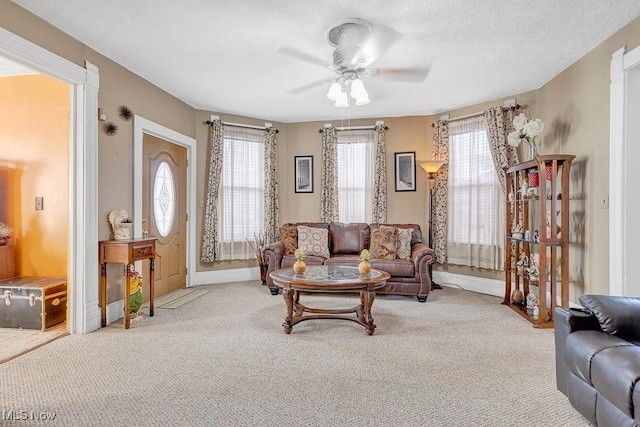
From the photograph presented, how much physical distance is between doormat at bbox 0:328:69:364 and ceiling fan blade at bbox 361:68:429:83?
12.7 feet

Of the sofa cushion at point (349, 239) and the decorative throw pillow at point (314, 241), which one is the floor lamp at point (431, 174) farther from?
the decorative throw pillow at point (314, 241)

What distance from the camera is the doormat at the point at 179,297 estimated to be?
4.32 m

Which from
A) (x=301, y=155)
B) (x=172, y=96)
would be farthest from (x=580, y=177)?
(x=172, y=96)

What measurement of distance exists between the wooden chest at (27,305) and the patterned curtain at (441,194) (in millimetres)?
4764

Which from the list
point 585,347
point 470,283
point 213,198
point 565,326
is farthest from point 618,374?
point 213,198

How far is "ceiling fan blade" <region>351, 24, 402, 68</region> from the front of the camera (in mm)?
3064

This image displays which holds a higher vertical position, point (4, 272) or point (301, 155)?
point (301, 155)

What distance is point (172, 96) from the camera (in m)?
4.82

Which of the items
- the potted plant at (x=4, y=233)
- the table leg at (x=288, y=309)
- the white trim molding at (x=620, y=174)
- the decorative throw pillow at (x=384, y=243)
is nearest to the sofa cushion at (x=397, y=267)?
the decorative throw pillow at (x=384, y=243)

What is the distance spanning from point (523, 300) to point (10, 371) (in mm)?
4838

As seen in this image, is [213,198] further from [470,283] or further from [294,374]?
[470,283]

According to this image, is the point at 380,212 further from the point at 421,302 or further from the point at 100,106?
the point at 100,106

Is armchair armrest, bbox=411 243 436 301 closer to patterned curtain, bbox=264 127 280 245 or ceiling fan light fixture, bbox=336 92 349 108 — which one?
ceiling fan light fixture, bbox=336 92 349 108

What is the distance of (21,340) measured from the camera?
3104 millimetres
